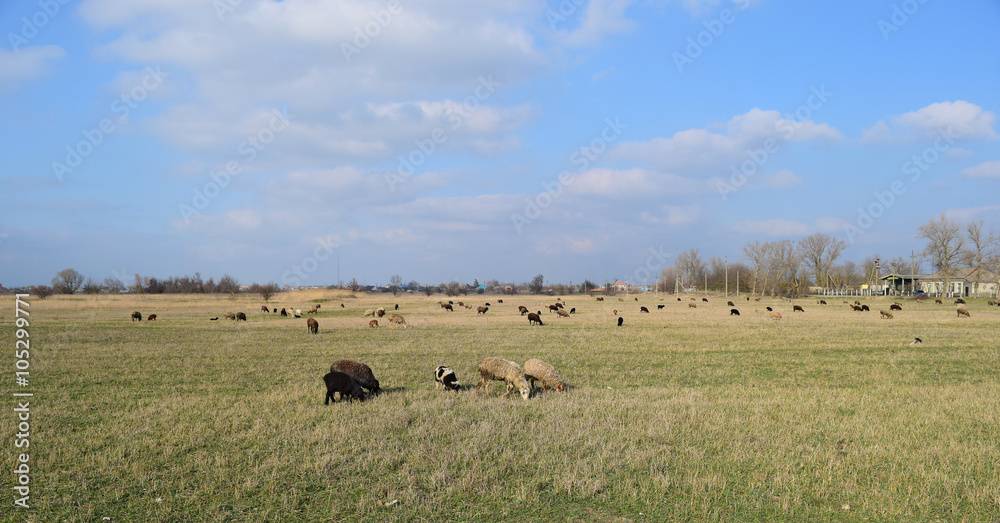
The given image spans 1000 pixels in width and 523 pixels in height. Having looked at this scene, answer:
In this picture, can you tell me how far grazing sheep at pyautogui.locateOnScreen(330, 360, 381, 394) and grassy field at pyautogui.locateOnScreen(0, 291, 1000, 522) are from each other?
0.65 metres

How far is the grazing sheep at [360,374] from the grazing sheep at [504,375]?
8.15 feet

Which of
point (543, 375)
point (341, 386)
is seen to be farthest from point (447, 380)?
point (341, 386)

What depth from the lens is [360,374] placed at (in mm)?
12648

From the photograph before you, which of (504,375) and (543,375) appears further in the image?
(543,375)

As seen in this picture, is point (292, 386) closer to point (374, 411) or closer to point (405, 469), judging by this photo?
point (374, 411)

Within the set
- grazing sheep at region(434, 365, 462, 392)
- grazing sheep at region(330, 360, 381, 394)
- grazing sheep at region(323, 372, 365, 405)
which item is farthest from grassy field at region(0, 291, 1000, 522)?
grazing sheep at region(330, 360, 381, 394)

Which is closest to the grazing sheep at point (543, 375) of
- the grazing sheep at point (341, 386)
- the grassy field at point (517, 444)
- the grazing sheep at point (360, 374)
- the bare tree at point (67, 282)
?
the grassy field at point (517, 444)

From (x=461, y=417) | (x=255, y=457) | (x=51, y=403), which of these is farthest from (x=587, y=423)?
(x=51, y=403)

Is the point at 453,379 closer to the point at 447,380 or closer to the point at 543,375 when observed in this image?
the point at 447,380

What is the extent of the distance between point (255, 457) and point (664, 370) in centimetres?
1247

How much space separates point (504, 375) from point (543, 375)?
123 cm

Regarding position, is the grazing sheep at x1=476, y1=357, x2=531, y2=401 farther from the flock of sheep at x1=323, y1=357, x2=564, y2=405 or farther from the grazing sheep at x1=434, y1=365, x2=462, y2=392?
the grazing sheep at x1=434, y1=365, x2=462, y2=392

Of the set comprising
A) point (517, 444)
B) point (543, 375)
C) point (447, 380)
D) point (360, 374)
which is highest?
point (360, 374)

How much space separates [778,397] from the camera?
12.3 meters
